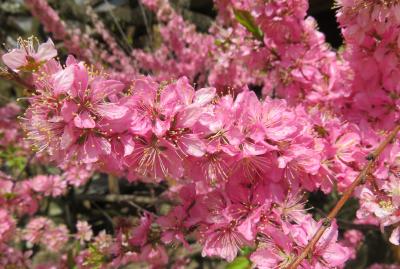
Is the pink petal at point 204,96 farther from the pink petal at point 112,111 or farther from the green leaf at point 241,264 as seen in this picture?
the green leaf at point 241,264

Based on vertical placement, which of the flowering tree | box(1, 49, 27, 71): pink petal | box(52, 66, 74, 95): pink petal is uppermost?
box(1, 49, 27, 71): pink petal

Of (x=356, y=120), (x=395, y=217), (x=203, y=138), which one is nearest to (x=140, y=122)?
(x=203, y=138)

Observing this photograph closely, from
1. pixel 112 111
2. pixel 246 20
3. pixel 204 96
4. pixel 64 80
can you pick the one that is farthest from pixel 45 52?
pixel 246 20

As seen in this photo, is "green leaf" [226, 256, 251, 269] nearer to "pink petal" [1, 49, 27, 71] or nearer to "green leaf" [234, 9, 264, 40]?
"green leaf" [234, 9, 264, 40]

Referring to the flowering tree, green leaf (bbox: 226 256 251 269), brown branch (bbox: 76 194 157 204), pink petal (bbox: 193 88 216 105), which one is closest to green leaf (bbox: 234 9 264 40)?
the flowering tree

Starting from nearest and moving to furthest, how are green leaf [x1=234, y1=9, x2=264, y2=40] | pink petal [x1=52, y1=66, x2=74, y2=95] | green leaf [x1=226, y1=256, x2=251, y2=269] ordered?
pink petal [x1=52, y1=66, x2=74, y2=95]
green leaf [x1=234, y1=9, x2=264, y2=40]
green leaf [x1=226, y1=256, x2=251, y2=269]

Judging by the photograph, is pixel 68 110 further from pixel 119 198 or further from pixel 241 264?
pixel 119 198

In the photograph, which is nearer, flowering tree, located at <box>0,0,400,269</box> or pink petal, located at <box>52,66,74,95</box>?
pink petal, located at <box>52,66,74,95</box>

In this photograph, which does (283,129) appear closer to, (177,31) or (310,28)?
(310,28)

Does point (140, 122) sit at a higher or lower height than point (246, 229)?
higher

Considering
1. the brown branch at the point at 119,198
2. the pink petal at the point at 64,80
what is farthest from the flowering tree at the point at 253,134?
the brown branch at the point at 119,198

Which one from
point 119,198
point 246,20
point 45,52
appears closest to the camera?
point 45,52
